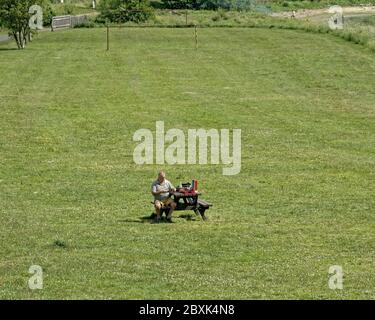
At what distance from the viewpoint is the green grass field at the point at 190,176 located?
20.8m

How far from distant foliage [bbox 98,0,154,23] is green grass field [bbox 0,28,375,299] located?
71.6 feet

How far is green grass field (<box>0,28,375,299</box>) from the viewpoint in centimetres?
2075

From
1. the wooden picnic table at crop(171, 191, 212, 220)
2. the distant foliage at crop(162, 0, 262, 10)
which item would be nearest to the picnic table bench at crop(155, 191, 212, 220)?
the wooden picnic table at crop(171, 191, 212, 220)

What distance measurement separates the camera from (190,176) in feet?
108

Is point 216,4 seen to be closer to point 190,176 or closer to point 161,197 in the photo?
point 190,176

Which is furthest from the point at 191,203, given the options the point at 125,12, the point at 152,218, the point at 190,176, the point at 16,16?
the point at 125,12

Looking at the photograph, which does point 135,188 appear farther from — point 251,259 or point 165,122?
point 165,122

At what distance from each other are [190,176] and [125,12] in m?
61.3

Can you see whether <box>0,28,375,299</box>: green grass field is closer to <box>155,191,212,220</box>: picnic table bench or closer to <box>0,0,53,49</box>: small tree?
<box>155,191,212,220</box>: picnic table bench

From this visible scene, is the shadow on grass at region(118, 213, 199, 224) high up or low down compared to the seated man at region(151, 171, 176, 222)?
down

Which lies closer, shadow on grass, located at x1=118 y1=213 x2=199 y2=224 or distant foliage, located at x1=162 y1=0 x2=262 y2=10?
shadow on grass, located at x1=118 y1=213 x2=199 y2=224

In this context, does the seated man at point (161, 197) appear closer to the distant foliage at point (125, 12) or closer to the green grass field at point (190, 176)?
the green grass field at point (190, 176)

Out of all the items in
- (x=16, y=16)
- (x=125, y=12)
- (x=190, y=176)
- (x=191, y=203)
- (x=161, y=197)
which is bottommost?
(x=190, y=176)
